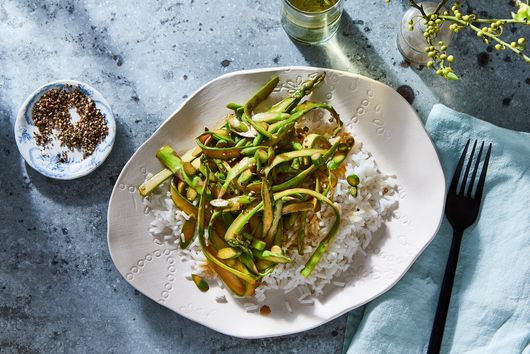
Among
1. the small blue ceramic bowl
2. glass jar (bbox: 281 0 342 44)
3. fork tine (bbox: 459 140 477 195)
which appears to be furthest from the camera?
the small blue ceramic bowl

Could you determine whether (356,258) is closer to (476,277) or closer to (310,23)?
(476,277)

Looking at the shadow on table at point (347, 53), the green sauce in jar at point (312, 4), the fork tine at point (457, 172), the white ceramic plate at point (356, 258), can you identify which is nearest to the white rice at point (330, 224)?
the white ceramic plate at point (356, 258)

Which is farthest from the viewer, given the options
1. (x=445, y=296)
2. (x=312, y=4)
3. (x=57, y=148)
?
(x=57, y=148)

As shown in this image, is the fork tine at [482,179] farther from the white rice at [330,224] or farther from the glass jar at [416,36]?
the glass jar at [416,36]

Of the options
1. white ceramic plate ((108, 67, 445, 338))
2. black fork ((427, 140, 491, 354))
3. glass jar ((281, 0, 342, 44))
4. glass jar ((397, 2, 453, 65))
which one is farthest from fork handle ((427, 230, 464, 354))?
glass jar ((281, 0, 342, 44))

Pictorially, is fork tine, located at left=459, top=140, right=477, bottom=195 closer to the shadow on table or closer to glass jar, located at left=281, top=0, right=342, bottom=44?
the shadow on table

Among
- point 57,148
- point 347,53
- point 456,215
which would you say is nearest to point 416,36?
point 347,53

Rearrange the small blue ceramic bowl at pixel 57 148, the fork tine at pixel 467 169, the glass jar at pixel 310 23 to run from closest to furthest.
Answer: the glass jar at pixel 310 23 < the fork tine at pixel 467 169 < the small blue ceramic bowl at pixel 57 148
